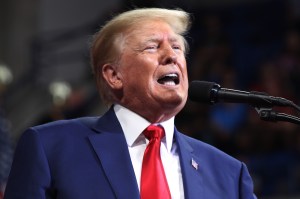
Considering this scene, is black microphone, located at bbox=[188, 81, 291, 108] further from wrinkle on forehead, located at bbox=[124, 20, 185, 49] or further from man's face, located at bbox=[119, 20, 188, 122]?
wrinkle on forehead, located at bbox=[124, 20, 185, 49]

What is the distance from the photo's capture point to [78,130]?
2648mm

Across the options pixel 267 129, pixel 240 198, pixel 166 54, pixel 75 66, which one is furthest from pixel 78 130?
pixel 75 66

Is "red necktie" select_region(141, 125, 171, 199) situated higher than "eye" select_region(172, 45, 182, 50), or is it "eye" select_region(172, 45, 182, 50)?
"eye" select_region(172, 45, 182, 50)

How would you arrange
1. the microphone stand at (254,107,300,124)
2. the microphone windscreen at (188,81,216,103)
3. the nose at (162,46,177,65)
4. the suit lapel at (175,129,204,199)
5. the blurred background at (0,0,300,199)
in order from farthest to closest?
1. the blurred background at (0,0,300,199)
2. the nose at (162,46,177,65)
3. the suit lapel at (175,129,204,199)
4. the microphone windscreen at (188,81,216,103)
5. the microphone stand at (254,107,300,124)

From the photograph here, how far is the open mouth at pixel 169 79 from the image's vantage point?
2656mm

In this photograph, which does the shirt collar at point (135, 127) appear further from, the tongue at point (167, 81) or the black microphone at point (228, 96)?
the black microphone at point (228, 96)

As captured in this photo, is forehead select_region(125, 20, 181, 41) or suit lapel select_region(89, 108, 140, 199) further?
forehead select_region(125, 20, 181, 41)

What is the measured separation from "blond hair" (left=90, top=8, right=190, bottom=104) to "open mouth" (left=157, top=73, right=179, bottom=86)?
19 cm

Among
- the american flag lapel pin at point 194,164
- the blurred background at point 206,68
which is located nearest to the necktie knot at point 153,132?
the american flag lapel pin at point 194,164

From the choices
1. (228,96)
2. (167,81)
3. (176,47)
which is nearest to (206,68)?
(176,47)

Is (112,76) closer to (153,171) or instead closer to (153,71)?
(153,71)

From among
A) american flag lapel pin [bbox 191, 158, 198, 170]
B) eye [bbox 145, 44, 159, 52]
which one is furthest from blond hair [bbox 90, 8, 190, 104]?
american flag lapel pin [bbox 191, 158, 198, 170]

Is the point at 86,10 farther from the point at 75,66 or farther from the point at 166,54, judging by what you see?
the point at 166,54

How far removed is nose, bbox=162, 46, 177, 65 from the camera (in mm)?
2678
